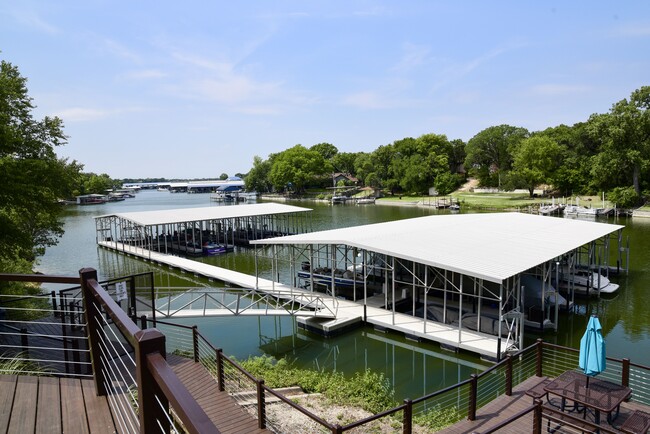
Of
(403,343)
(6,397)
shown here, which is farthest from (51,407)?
(403,343)

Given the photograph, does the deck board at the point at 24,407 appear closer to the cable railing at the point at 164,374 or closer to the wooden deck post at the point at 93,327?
the cable railing at the point at 164,374

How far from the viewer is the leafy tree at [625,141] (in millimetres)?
57500

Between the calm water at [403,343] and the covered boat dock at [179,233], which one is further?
the covered boat dock at [179,233]

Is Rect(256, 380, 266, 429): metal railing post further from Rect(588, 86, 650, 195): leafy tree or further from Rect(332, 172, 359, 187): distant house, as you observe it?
Rect(332, 172, 359, 187): distant house

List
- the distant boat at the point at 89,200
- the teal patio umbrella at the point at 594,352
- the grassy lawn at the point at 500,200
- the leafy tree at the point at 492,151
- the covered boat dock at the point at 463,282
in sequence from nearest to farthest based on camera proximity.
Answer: the teal patio umbrella at the point at 594,352
the covered boat dock at the point at 463,282
the grassy lawn at the point at 500,200
the leafy tree at the point at 492,151
the distant boat at the point at 89,200

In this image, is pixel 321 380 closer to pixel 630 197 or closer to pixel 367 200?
pixel 630 197

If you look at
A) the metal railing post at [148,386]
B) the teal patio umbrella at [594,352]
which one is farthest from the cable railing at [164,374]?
the teal patio umbrella at [594,352]

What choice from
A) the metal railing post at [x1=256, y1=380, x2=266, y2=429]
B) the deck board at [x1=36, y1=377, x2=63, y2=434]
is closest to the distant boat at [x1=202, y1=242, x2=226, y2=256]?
the metal railing post at [x1=256, y1=380, x2=266, y2=429]

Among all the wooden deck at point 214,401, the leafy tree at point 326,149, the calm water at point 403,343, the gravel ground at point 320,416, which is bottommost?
the calm water at point 403,343

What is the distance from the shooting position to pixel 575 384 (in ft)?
29.2

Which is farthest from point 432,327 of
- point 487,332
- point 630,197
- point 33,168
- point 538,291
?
point 630,197

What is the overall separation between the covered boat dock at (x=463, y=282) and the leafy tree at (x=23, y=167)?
919cm

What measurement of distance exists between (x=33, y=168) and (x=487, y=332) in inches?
697

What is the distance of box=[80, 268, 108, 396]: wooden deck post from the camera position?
12.9 feet
